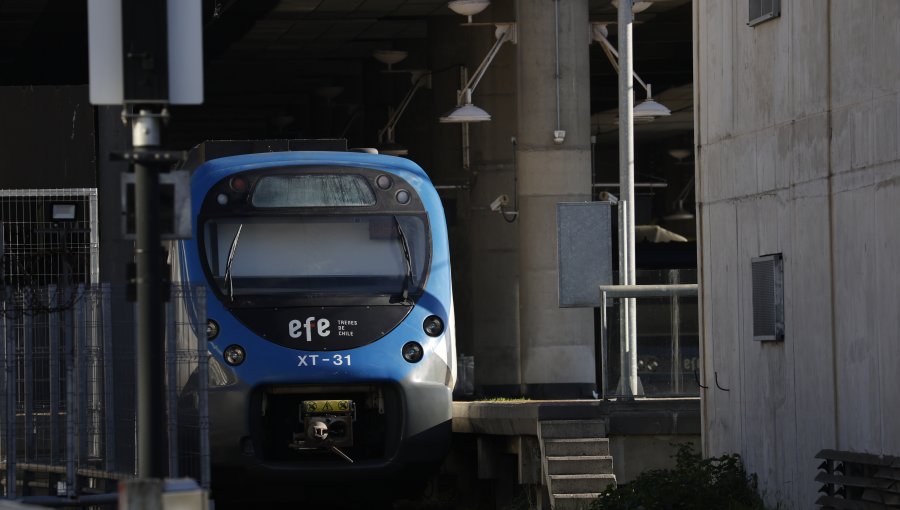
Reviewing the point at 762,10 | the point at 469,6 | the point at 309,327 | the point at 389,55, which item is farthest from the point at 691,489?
the point at 389,55

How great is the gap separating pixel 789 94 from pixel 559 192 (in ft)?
43.0

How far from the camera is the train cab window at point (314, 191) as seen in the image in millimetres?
16469

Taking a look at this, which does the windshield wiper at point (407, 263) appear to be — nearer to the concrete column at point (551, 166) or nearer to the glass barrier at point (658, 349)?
the glass barrier at point (658, 349)

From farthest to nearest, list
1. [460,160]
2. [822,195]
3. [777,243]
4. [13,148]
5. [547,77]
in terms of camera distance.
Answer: [460,160]
[547,77]
[13,148]
[777,243]
[822,195]

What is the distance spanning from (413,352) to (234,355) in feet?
5.13

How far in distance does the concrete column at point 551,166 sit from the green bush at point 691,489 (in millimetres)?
11943

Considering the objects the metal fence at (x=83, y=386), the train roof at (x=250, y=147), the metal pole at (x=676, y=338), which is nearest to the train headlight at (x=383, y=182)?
the train roof at (x=250, y=147)

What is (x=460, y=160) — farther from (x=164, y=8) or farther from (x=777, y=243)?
(x=164, y=8)

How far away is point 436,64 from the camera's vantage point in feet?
106

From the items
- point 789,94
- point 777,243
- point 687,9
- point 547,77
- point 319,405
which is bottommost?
point 319,405

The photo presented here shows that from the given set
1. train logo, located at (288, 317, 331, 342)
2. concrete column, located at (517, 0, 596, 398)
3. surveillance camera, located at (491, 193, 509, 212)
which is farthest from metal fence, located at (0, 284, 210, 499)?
surveillance camera, located at (491, 193, 509, 212)

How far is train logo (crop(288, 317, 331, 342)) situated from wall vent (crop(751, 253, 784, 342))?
3.80 meters

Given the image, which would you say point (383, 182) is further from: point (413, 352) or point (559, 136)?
point (559, 136)

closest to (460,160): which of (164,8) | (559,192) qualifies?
(559,192)
